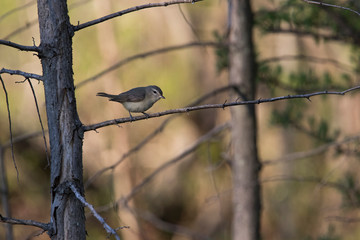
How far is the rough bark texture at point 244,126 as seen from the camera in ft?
14.9

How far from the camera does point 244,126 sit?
4.57 meters

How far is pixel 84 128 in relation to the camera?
2406 mm

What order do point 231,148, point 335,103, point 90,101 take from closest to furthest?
point 231,148, point 90,101, point 335,103

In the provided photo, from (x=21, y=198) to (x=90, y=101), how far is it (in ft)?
8.13

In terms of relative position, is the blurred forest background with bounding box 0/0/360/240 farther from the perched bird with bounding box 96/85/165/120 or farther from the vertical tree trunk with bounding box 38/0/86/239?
the vertical tree trunk with bounding box 38/0/86/239

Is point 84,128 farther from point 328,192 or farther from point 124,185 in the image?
point 328,192

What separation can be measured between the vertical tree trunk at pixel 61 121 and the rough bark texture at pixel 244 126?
2.42m

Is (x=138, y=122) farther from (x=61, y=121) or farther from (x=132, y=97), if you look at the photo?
(x=61, y=121)

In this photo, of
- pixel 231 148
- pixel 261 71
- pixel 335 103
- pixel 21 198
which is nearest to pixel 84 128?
pixel 231 148

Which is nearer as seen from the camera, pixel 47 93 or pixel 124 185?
pixel 47 93

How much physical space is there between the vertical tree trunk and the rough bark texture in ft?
7.94

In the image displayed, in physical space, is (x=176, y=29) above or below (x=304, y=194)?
above

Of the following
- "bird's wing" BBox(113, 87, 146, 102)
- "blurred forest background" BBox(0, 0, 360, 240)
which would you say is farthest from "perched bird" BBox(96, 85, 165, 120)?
"blurred forest background" BBox(0, 0, 360, 240)

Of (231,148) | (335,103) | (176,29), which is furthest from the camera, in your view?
(335,103)
